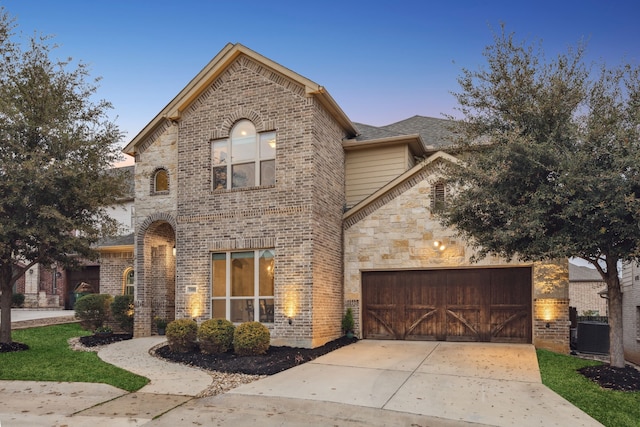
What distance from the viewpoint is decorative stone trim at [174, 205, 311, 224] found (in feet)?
44.2

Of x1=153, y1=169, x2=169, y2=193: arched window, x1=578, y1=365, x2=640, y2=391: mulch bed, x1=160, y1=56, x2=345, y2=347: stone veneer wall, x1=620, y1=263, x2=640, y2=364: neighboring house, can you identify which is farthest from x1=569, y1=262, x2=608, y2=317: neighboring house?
x1=153, y1=169, x2=169, y2=193: arched window

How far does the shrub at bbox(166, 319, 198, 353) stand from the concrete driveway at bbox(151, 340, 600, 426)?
147 inches

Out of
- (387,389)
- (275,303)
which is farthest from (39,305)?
(387,389)

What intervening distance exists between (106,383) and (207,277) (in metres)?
5.28

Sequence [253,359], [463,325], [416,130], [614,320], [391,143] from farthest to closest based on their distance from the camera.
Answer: [416,130] < [391,143] < [463,325] < [253,359] < [614,320]

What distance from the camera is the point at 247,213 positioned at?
1403 centimetres

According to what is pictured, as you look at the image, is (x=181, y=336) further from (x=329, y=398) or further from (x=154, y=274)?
(x=329, y=398)

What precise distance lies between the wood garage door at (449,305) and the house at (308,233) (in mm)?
30

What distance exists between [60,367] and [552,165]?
36.6 feet

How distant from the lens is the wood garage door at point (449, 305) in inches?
→ 547

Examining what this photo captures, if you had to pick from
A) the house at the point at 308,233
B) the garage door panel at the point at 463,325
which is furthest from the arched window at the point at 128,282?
the garage door panel at the point at 463,325

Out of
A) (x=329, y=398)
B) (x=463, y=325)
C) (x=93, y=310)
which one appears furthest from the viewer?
(x=93, y=310)

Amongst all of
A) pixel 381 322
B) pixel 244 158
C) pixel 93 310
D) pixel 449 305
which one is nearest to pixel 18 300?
pixel 93 310

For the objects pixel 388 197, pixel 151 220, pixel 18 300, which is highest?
pixel 388 197
